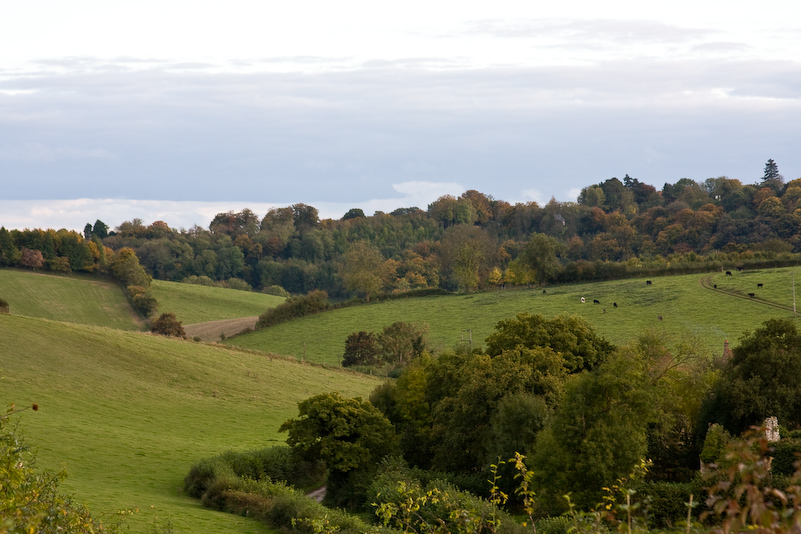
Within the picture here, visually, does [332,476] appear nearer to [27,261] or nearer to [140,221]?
[27,261]

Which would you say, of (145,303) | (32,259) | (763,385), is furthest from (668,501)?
(32,259)

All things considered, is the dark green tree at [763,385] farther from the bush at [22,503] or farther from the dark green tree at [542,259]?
the dark green tree at [542,259]

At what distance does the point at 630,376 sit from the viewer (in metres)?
30.1

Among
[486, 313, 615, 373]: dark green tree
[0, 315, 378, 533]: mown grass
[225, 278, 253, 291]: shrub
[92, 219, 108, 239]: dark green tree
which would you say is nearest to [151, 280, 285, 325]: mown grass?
[225, 278, 253, 291]: shrub

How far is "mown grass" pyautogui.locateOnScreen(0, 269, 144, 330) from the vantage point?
98.5 metres

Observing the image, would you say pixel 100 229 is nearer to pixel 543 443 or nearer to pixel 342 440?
pixel 342 440

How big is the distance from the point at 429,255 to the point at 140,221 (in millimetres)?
74464

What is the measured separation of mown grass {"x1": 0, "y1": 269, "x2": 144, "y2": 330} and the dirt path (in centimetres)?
753

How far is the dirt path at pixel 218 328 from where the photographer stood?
97.6m

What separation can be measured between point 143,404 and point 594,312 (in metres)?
48.9

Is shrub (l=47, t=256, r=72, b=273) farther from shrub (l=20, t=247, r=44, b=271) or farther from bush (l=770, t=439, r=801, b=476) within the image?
bush (l=770, t=439, r=801, b=476)

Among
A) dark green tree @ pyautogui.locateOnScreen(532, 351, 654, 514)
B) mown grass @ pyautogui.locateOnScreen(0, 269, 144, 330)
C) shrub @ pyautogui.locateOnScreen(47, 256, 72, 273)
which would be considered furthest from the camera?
shrub @ pyautogui.locateOnScreen(47, 256, 72, 273)

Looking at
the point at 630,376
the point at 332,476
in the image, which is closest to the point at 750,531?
the point at 630,376

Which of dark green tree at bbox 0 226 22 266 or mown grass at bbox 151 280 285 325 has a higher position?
dark green tree at bbox 0 226 22 266
